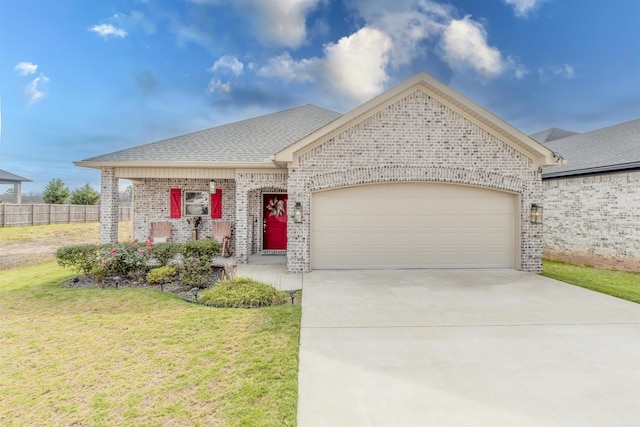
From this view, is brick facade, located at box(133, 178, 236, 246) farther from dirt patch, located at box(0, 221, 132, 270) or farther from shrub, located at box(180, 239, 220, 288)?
shrub, located at box(180, 239, 220, 288)

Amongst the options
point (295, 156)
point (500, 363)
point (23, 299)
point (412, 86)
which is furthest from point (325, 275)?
point (23, 299)

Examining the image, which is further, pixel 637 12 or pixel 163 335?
pixel 637 12

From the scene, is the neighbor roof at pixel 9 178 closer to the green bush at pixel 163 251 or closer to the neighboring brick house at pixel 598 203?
the green bush at pixel 163 251

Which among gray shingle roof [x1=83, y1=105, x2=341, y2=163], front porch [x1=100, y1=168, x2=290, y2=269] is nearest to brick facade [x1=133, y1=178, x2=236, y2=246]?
front porch [x1=100, y1=168, x2=290, y2=269]

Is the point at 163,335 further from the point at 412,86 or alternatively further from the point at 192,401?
the point at 412,86

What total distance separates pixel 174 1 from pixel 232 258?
9688mm

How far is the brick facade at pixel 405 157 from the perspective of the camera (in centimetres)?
858

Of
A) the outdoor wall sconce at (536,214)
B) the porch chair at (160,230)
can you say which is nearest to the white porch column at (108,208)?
the porch chair at (160,230)

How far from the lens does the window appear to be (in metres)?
11.6

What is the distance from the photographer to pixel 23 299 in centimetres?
602

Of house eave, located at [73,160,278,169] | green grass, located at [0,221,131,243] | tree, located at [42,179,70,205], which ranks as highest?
tree, located at [42,179,70,205]

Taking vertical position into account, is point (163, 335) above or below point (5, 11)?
below

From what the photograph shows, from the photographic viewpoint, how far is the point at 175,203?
11461 millimetres

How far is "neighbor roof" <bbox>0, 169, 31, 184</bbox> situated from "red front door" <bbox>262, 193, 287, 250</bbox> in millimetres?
31276
